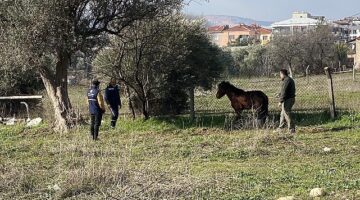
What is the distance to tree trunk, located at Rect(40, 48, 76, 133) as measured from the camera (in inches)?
691

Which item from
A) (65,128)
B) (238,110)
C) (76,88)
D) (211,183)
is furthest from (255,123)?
(76,88)

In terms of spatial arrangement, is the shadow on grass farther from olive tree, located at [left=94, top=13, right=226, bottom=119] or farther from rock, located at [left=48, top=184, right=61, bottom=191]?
rock, located at [left=48, top=184, right=61, bottom=191]

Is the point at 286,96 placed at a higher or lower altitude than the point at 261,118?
higher

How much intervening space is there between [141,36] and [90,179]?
36.3 feet

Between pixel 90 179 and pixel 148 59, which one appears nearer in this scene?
pixel 90 179

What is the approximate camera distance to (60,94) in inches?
701

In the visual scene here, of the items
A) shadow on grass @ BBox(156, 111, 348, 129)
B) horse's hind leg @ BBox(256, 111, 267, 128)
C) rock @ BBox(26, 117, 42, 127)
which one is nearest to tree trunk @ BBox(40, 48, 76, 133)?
rock @ BBox(26, 117, 42, 127)

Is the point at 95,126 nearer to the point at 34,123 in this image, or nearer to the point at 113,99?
the point at 113,99

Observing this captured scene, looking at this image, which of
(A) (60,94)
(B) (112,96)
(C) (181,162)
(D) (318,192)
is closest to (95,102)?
(B) (112,96)

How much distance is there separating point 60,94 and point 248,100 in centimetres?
589

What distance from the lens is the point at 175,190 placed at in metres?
7.52

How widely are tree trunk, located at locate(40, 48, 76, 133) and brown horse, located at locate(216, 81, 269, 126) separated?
493 centimetres

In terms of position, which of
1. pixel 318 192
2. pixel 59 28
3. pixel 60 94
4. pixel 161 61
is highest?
pixel 59 28

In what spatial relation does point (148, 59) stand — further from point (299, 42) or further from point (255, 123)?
point (299, 42)
